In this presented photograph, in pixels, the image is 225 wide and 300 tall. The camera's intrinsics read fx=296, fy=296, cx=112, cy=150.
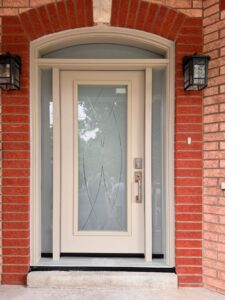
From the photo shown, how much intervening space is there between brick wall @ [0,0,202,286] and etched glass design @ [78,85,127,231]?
1.91 ft

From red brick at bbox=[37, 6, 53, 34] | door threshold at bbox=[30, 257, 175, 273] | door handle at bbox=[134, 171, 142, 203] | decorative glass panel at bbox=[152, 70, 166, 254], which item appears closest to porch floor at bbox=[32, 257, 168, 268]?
door threshold at bbox=[30, 257, 175, 273]

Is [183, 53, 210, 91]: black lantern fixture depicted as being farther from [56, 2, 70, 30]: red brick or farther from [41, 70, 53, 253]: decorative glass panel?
[41, 70, 53, 253]: decorative glass panel

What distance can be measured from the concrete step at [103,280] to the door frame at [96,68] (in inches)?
6.4

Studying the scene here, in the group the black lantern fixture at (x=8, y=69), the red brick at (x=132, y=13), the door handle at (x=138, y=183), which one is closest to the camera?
the black lantern fixture at (x=8, y=69)

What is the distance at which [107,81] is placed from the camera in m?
3.08

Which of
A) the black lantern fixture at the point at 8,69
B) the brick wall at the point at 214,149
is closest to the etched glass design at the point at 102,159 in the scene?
the black lantern fixture at the point at 8,69

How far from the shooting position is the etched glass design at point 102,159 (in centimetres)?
313

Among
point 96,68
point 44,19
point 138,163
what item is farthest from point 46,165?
point 44,19

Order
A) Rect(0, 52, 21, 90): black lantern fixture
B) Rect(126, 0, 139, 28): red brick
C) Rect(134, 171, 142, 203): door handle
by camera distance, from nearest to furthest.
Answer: Rect(0, 52, 21, 90): black lantern fixture
Rect(126, 0, 139, 28): red brick
Rect(134, 171, 142, 203): door handle

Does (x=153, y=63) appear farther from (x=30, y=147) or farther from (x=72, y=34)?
(x=30, y=147)

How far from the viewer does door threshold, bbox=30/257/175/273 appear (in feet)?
9.37

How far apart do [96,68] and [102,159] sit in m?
0.94

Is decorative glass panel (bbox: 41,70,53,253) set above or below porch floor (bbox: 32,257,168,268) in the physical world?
above

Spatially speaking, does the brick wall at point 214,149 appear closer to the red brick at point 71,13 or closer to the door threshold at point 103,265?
the door threshold at point 103,265
